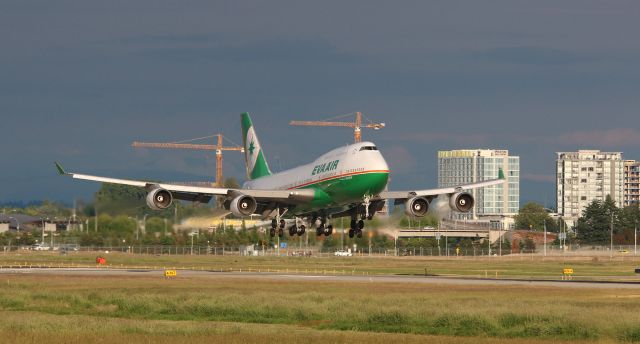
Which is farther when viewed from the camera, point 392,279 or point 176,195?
point 392,279

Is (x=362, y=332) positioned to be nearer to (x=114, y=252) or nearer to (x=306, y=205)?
(x=306, y=205)

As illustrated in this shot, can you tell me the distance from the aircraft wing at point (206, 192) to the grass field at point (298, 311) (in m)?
8.30

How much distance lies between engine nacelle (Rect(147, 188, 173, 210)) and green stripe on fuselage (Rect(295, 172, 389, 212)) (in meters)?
13.7

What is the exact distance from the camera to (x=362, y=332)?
74.4 m

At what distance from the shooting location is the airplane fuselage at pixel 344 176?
95.1 m

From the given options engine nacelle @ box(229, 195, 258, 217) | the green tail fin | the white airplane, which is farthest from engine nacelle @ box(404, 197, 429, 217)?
the green tail fin

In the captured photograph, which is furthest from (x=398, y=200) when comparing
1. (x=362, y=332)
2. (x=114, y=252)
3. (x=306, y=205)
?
(x=114, y=252)

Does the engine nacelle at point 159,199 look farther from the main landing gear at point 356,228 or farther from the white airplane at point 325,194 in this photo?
the main landing gear at point 356,228

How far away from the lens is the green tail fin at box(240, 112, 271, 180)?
130 meters

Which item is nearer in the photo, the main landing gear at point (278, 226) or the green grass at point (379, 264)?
the main landing gear at point (278, 226)

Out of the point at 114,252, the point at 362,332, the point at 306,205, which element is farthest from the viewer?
the point at 114,252

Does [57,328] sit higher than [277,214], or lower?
lower

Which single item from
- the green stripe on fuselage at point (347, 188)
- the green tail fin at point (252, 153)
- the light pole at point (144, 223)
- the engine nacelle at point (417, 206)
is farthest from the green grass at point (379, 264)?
the green stripe on fuselage at point (347, 188)

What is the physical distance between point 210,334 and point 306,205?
113ft
